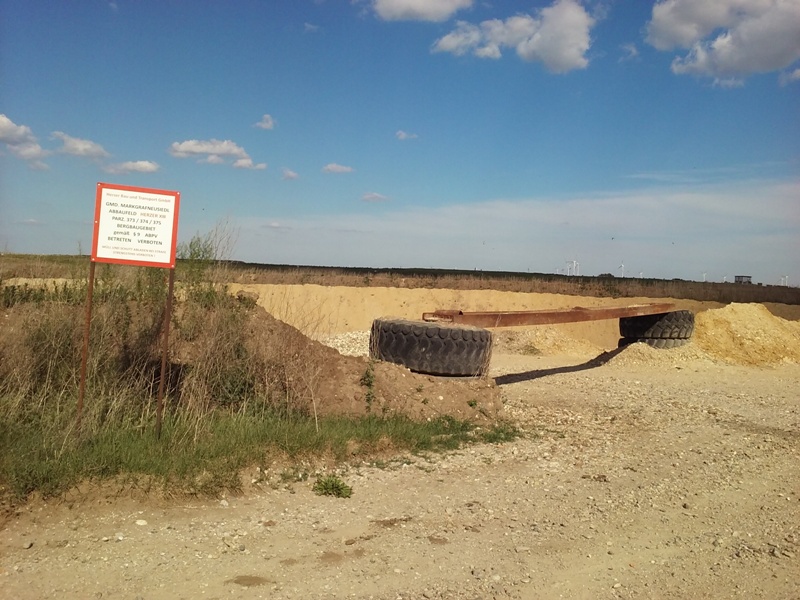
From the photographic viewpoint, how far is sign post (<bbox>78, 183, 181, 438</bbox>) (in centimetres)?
661

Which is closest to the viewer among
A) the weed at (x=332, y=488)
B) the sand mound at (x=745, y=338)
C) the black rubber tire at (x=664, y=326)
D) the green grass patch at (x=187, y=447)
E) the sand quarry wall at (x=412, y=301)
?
the green grass patch at (x=187, y=447)

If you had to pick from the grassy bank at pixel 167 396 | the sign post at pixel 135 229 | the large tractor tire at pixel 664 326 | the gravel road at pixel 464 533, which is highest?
the sign post at pixel 135 229

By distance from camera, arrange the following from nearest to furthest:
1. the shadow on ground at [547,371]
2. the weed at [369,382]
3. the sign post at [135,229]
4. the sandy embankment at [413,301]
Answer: the sign post at [135,229] < the weed at [369,382] < the shadow on ground at [547,371] < the sandy embankment at [413,301]

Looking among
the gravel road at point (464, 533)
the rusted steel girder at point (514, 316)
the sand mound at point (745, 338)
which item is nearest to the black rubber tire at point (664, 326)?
the sand mound at point (745, 338)

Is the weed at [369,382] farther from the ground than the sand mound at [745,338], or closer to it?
closer to it

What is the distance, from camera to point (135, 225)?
22.0 feet

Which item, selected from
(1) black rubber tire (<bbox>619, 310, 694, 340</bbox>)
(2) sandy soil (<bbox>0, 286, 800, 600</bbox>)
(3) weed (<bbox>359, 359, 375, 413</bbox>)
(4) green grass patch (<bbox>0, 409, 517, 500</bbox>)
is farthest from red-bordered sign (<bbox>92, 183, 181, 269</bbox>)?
(1) black rubber tire (<bbox>619, 310, 694, 340</bbox>)

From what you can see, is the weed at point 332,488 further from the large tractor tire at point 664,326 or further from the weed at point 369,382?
the large tractor tire at point 664,326

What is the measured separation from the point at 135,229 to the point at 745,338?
15481mm

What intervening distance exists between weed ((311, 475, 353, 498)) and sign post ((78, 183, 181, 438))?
166 centimetres

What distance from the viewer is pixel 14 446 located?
5906mm

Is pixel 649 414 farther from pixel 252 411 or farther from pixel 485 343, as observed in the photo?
pixel 252 411

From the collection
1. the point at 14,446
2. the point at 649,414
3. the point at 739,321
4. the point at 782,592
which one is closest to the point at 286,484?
the point at 14,446

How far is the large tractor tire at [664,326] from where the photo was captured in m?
16.8
